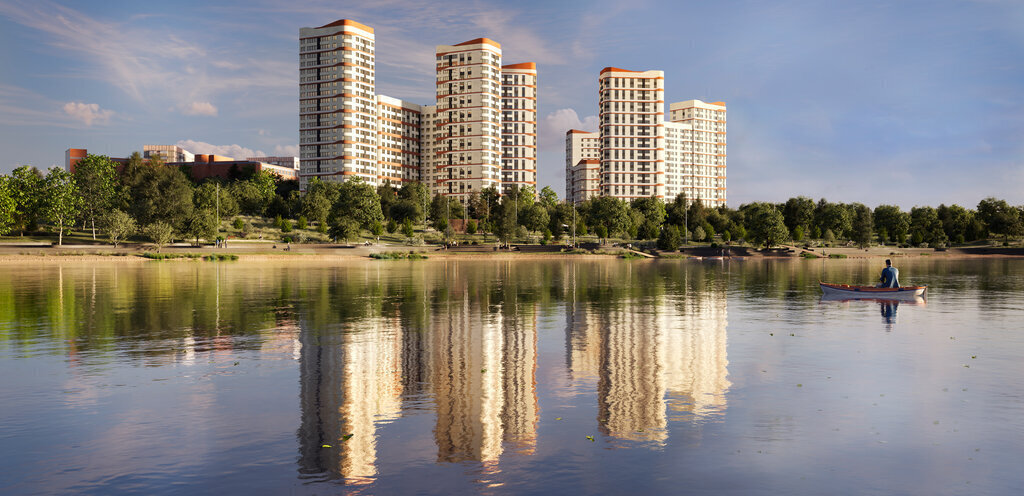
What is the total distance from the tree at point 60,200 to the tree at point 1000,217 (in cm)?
21688

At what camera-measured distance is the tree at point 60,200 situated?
381 feet

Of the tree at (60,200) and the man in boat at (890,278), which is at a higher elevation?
the tree at (60,200)

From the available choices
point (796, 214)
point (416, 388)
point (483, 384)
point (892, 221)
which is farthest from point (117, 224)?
point (892, 221)

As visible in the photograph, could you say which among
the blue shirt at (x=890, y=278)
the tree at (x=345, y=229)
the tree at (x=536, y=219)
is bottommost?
the blue shirt at (x=890, y=278)

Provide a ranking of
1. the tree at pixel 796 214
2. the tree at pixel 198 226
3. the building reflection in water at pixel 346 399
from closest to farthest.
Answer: the building reflection in water at pixel 346 399, the tree at pixel 198 226, the tree at pixel 796 214

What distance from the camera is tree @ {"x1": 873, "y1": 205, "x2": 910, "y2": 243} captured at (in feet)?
624

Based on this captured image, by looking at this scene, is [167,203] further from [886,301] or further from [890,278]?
[886,301]

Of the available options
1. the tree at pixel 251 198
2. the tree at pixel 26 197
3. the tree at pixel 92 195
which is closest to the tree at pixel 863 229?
the tree at pixel 251 198

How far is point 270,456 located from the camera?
11242 millimetres

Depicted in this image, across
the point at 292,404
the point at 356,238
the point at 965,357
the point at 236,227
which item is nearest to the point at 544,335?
the point at 292,404

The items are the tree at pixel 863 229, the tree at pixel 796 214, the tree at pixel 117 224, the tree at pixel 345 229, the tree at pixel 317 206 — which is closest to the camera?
the tree at pixel 117 224

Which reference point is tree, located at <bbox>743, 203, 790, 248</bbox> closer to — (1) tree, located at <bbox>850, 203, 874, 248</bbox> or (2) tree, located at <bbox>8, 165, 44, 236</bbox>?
(1) tree, located at <bbox>850, 203, 874, 248</bbox>

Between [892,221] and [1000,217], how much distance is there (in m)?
25.3

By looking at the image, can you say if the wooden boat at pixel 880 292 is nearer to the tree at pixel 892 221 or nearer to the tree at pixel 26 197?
the tree at pixel 26 197
